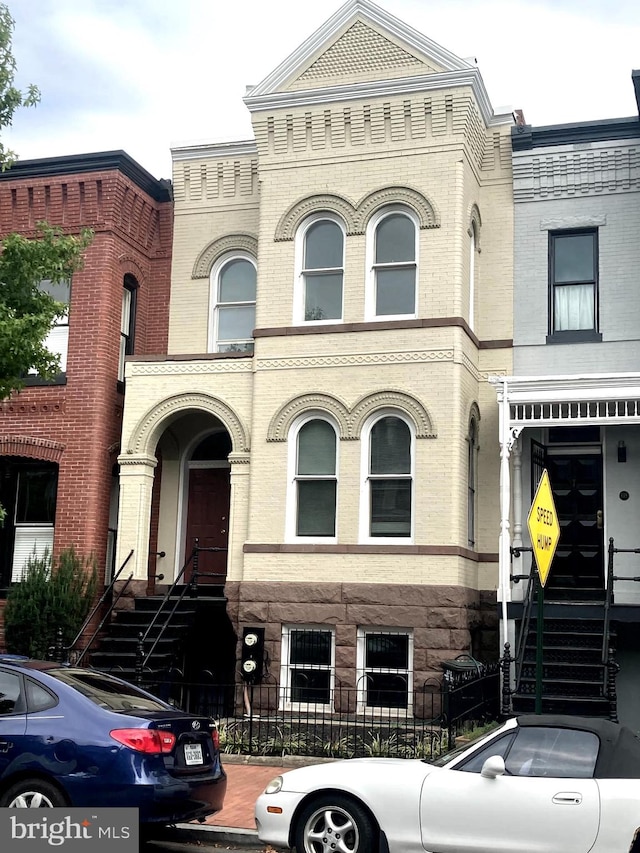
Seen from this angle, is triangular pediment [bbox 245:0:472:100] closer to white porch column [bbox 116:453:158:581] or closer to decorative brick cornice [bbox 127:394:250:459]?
decorative brick cornice [bbox 127:394:250:459]

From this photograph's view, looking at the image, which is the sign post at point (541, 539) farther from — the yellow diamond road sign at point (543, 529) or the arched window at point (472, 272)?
the arched window at point (472, 272)

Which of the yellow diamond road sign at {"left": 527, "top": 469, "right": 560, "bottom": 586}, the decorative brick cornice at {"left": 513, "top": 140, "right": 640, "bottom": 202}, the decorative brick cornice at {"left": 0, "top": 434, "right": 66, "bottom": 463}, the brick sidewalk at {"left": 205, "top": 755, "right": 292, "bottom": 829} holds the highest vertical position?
the decorative brick cornice at {"left": 513, "top": 140, "right": 640, "bottom": 202}

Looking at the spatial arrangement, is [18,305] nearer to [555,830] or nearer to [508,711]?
[508,711]

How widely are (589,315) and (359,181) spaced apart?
4.34m

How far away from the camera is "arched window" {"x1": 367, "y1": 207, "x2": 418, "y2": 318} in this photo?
1689cm

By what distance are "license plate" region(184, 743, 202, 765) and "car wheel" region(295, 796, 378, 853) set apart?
1.00 metres

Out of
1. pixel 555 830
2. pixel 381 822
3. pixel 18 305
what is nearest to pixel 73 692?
pixel 381 822

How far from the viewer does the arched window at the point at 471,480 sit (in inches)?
667

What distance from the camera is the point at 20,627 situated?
16.9m

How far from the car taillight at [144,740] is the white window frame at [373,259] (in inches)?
382

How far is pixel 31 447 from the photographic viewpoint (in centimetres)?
1819

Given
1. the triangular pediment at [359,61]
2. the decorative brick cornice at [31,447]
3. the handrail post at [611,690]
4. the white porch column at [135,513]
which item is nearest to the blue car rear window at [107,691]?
the handrail post at [611,690]

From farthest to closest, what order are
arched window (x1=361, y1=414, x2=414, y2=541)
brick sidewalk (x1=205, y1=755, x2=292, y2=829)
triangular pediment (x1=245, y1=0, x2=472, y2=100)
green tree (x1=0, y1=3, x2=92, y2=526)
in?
triangular pediment (x1=245, y1=0, x2=472, y2=100), arched window (x1=361, y1=414, x2=414, y2=541), green tree (x1=0, y1=3, x2=92, y2=526), brick sidewalk (x1=205, y1=755, x2=292, y2=829)

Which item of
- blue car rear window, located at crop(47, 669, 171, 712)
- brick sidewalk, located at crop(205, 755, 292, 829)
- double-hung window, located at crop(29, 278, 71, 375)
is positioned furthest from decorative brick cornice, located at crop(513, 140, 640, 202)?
blue car rear window, located at crop(47, 669, 171, 712)
